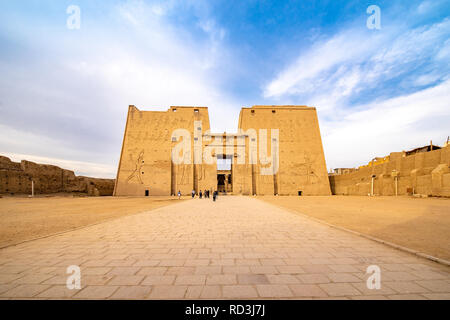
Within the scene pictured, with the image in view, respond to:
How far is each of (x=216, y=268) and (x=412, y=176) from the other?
70.6 ft

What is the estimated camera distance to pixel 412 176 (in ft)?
54.6

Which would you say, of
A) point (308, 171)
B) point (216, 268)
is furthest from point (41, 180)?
point (308, 171)

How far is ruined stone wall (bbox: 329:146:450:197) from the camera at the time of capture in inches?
551

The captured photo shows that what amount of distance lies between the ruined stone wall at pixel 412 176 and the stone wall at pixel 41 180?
35382mm

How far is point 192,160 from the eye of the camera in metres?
25.9

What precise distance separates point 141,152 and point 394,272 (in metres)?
27.3

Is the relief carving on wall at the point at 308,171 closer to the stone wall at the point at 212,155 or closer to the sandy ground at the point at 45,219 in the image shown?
the stone wall at the point at 212,155

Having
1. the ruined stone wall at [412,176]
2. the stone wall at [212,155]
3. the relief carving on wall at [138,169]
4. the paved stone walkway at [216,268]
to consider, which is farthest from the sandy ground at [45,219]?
the ruined stone wall at [412,176]

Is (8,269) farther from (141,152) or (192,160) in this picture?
(141,152)

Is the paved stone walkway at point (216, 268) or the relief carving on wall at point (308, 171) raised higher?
the relief carving on wall at point (308, 171)

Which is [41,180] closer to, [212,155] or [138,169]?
[138,169]

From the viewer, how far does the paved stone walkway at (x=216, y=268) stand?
194 cm
